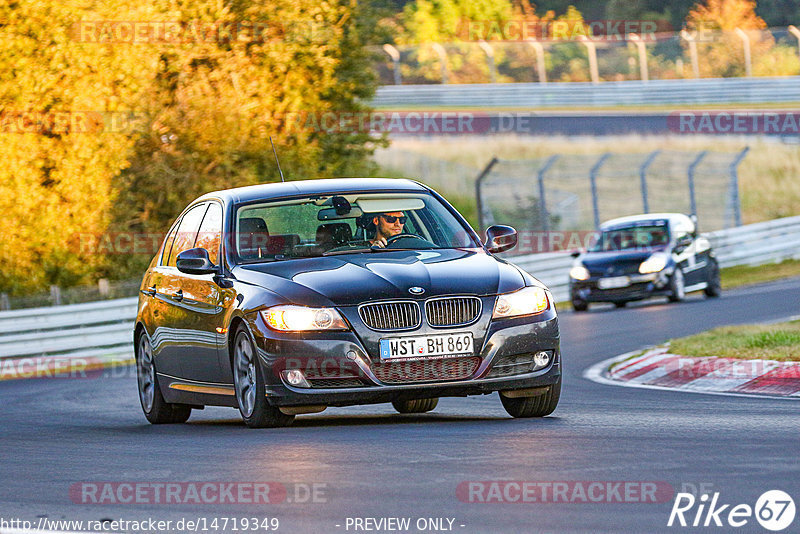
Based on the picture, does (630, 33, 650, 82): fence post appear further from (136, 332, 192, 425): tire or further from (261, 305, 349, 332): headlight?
(261, 305, 349, 332): headlight

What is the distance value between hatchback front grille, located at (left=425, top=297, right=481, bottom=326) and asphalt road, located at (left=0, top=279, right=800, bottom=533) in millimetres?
637

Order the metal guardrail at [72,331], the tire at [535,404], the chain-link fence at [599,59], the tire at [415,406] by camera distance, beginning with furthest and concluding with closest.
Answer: the chain-link fence at [599,59] < the metal guardrail at [72,331] < the tire at [415,406] < the tire at [535,404]

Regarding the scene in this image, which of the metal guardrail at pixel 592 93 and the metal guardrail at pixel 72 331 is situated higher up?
the metal guardrail at pixel 72 331

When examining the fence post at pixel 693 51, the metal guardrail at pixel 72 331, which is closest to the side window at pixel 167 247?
the metal guardrail at pixel 72 331

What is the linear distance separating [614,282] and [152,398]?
48.1 ft

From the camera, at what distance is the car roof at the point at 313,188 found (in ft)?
35.3

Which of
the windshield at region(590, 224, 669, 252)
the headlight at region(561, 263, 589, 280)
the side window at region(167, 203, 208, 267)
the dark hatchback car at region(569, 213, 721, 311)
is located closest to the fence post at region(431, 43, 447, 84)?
the windshield at region(590, 224, 669, 252)

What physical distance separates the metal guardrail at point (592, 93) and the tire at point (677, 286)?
83.4 ft

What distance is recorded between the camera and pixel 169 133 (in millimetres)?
29688

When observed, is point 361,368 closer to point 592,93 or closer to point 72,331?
point 72,331

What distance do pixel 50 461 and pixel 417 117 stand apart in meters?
44.4

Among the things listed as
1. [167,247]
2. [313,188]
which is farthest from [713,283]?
[313,188]

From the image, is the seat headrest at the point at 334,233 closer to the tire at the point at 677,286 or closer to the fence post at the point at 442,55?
the tire at the point at 677,286

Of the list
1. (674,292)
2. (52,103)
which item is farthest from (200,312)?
(52,103)
